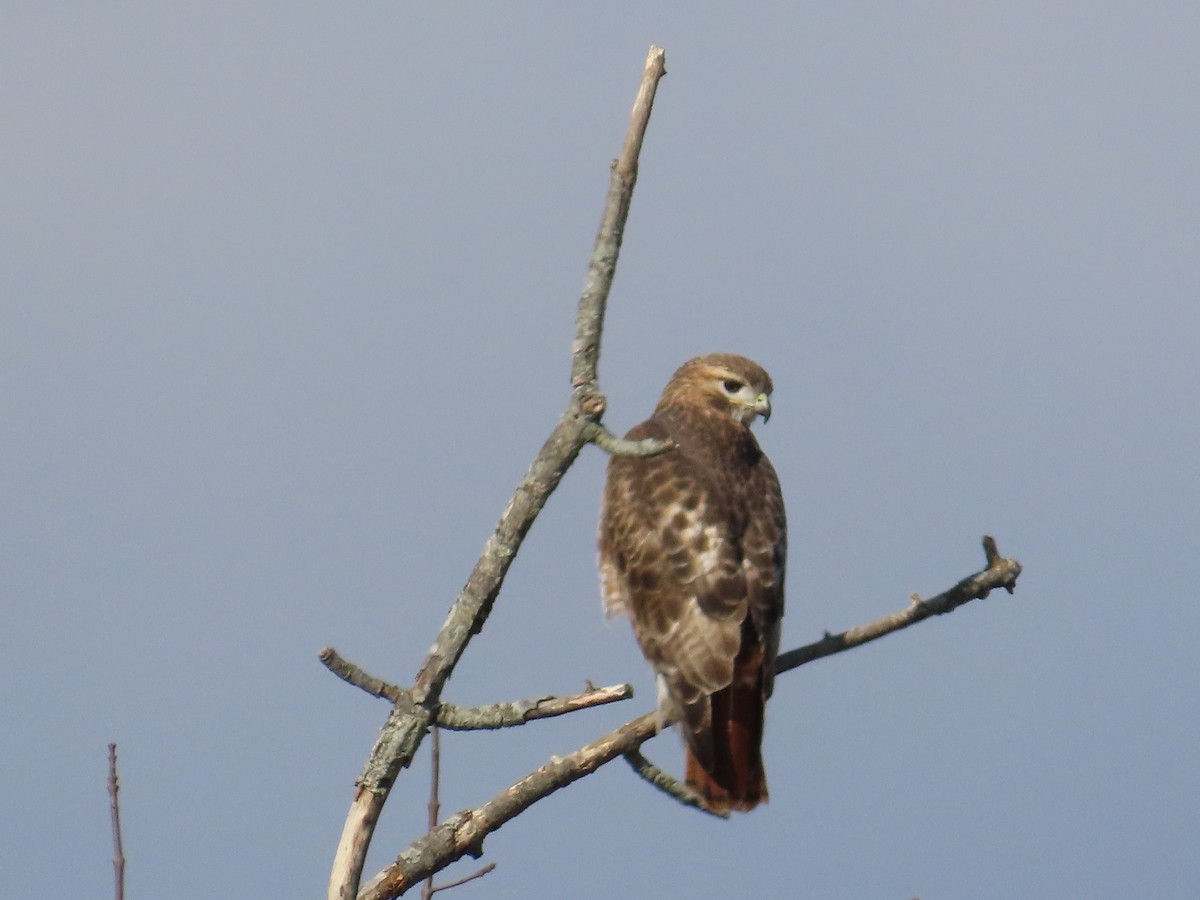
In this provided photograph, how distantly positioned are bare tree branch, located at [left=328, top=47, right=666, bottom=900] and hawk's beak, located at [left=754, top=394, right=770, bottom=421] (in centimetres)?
408

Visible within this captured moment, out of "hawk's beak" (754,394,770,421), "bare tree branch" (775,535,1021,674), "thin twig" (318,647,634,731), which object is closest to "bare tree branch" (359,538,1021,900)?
"bare tree branch" (775,535,1021,674)

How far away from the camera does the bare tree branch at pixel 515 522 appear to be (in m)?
4.25

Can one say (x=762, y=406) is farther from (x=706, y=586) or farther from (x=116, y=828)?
(x=116, y=828)

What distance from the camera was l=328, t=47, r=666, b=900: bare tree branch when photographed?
425 cm

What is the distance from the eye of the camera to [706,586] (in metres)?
6.98

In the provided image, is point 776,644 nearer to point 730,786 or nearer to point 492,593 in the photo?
point 730,786

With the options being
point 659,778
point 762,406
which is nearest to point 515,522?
point 659,778

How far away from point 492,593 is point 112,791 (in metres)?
1.46

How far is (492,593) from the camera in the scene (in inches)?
170

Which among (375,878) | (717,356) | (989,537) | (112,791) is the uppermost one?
(717,356)

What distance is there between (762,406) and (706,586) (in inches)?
70.5

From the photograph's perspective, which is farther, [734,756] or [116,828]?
[734,756]

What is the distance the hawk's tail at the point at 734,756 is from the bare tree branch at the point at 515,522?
2630 millimetres

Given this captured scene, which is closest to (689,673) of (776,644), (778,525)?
(776,644)
